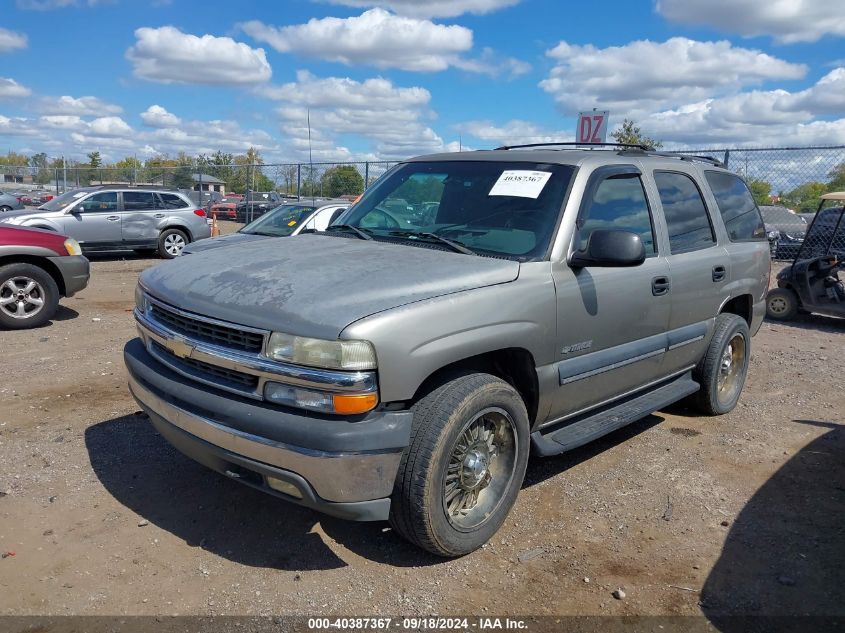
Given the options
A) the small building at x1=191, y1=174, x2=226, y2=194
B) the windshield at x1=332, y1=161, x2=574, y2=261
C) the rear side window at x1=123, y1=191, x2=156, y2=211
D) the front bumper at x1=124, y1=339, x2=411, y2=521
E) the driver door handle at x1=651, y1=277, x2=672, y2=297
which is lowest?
the front bumper at x1=124, y1=339, x2=411, y2=521

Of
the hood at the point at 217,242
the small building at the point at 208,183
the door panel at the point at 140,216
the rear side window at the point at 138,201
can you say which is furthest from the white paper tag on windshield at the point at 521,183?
the small building at the point at 208,183

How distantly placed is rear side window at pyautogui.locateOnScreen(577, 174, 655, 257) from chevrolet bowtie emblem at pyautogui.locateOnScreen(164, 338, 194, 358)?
2095mm

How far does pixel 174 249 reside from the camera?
1598cm

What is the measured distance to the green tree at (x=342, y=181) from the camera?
843 inches

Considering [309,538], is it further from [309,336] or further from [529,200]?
[529,200]

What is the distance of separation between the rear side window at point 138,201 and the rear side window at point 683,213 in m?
13.6

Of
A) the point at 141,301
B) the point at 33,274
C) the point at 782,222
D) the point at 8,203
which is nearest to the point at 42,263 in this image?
the point at 33,274

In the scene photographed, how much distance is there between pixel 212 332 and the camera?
124 inches

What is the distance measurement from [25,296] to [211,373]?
5.87 m

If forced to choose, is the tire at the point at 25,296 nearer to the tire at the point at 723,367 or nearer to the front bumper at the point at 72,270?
the front bumper at the point at 72,270

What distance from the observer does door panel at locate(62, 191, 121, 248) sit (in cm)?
1472

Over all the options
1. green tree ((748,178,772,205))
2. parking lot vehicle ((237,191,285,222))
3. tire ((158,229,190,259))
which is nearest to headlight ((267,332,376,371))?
green tree ((748,178,772,205))

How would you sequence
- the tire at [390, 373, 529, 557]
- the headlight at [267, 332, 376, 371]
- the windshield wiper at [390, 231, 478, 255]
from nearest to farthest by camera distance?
1. the headlight at [267, 332, 376, 371]
2. the tire at [390, 373, 529, 557]
3. the windshield wiper at [390, 231, 478, 255]

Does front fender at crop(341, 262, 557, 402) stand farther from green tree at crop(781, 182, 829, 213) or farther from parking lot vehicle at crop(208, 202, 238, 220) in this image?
parking lot vehicle at crop(208, 202, 238, 220)
